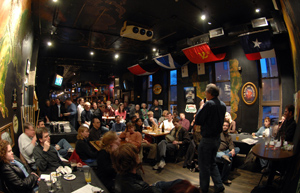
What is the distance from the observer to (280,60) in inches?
211

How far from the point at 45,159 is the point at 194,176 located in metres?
3.15

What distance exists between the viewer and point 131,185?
1.72 meters

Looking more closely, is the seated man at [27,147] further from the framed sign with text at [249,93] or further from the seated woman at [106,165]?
the framed sign with text at [249,93]

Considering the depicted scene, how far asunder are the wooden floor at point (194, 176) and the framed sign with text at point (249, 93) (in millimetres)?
2527

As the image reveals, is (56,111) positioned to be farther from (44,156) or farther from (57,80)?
Result: (44,156)

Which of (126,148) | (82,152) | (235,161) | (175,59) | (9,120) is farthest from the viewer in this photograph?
(175,59)

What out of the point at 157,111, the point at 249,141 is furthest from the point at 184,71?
the point at 249,141

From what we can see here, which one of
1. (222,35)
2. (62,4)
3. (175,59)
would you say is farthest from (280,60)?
(62,4)

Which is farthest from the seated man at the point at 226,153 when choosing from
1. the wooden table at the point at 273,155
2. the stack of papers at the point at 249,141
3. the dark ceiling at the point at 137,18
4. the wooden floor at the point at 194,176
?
the dark ceiling at the point at 137,18

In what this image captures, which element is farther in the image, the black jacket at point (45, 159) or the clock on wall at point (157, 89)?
the clock on wall at point (157, 89)

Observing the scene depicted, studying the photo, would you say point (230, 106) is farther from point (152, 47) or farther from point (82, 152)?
point (82, 152)

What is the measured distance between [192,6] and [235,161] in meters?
4.18

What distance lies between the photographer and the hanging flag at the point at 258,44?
4.81 meters

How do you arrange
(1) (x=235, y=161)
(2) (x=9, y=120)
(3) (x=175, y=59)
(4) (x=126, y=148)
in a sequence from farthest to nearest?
(3) (x=175, y=59) < (1) (x=235, y=161) < (2) (x=9, y=120) < (4) (x=126, y=148)
